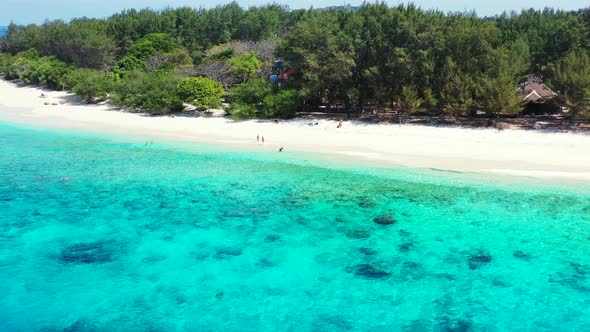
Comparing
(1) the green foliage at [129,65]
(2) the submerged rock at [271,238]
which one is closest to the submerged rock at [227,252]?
(2) the submerged rock at [271,238]

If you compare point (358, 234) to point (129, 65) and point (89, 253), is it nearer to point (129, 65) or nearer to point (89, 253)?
point (89, 253)

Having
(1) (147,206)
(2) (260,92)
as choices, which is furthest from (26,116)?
(1) (147,206)

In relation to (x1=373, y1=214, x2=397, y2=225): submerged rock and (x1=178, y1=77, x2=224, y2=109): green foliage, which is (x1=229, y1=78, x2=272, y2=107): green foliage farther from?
(x1=373, y1=214, x2=397, y2=225): submerged rock

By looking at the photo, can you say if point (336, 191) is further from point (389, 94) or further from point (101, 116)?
point (101, 116)

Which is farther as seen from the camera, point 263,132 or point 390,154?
point 263,132

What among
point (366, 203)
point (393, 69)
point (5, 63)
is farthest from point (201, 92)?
point (5, 63)
